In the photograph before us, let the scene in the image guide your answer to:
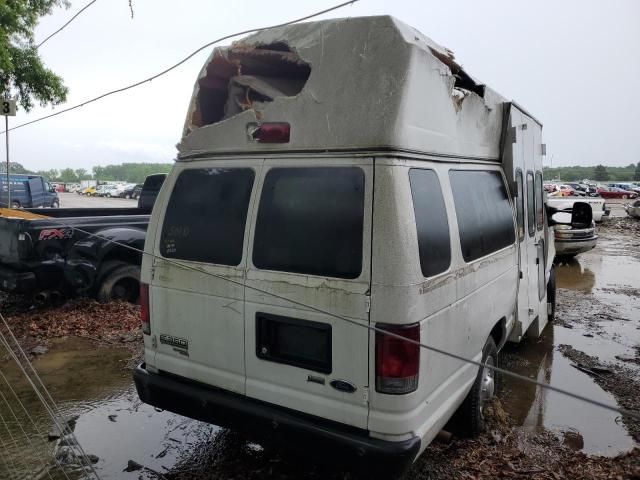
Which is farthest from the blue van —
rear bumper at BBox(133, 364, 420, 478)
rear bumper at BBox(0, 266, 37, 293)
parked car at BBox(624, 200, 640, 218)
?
parked car at BBox(624, 200, 640, 218)

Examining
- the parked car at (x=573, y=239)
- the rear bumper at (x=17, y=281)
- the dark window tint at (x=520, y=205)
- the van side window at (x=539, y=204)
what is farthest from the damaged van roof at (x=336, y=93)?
the parked car at (x=573, y=239)

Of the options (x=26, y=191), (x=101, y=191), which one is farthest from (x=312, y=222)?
(x=101, y=191)

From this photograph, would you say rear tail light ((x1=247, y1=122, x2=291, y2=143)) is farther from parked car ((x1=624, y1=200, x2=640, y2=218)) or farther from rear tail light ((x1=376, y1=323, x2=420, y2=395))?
parked car ((x1=624, y1=200, x2=640, y2=218))

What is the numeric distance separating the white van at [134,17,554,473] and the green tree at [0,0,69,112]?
10660 millimetres

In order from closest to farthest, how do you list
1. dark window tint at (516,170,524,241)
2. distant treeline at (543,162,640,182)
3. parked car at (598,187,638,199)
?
dark window tint at (516,170,524,241) → parked car at (598,187,638,199) → distant treeline at (543,162,640,182)

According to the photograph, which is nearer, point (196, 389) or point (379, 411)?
point (379, 411)

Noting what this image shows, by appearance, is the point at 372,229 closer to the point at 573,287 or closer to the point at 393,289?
the point at 393,289

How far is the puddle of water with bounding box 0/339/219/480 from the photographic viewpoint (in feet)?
11.6

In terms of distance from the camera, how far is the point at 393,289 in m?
2.50

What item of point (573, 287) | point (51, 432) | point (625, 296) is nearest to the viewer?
point (51, 432)

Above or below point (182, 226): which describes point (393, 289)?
below

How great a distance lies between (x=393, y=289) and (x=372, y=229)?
1.09 ft

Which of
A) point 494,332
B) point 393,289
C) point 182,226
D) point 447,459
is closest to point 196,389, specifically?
point 182,226

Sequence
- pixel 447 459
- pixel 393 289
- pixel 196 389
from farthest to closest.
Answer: pixel 447 459
pixel 196 389
pixel 393 289
